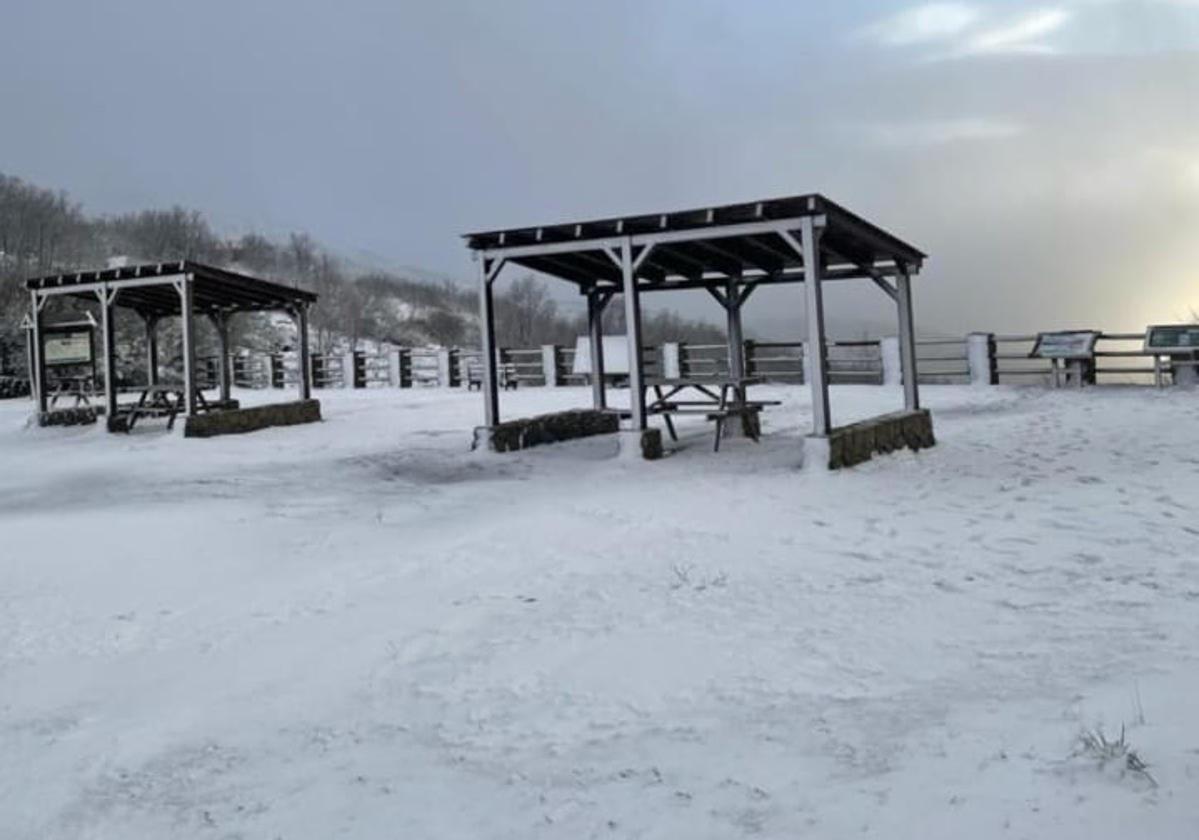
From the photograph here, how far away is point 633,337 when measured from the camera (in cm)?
1073

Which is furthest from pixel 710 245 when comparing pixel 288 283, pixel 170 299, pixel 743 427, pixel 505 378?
pixel 288 283

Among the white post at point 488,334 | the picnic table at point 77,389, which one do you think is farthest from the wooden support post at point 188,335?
the picnic table at point 77,389

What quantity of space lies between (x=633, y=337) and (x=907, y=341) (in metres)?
3.79

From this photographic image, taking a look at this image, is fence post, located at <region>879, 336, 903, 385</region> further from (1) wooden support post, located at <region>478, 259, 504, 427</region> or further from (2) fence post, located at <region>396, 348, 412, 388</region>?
(2) fence post, located at <region>396, 348, 412, 388</region>

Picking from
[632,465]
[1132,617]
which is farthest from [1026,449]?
[1132,617]

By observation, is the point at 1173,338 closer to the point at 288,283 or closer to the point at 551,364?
the point at 551,364

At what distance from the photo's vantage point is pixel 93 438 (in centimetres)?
1451

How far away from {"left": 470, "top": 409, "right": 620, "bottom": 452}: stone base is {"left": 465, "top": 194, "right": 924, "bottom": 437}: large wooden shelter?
245 mm

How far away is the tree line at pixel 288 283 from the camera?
51625mm

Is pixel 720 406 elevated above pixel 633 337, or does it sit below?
below

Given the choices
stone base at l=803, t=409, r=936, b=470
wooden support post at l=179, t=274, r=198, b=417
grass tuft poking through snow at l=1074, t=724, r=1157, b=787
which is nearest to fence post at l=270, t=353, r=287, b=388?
wooden support post at l=179, t=274, r=198, b=417

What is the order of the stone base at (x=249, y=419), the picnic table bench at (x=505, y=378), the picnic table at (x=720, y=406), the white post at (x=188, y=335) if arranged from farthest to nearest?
the picnic table bench at (x=505, y=378)
the white post at (x=188, y=335)
the stone base at (x=249, y=419)
the picnic table at (x=720, y=406)

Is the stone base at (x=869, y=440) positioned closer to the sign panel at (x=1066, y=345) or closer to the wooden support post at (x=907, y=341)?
the wooden support post at (x=907, y=341)

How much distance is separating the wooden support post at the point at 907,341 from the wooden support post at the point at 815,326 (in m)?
2.91
